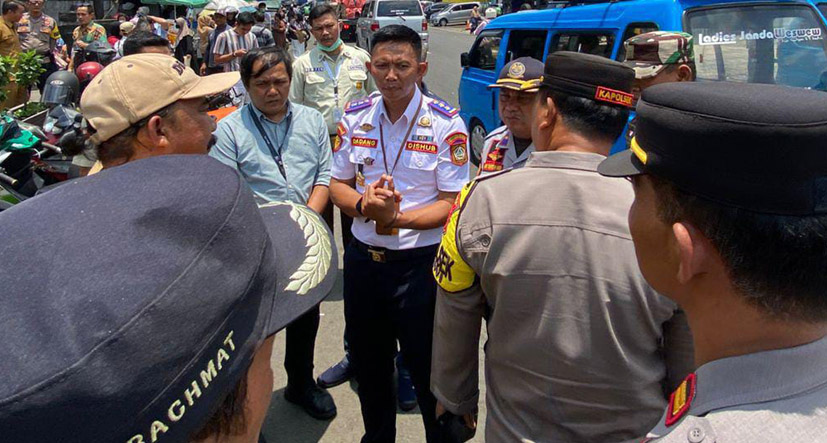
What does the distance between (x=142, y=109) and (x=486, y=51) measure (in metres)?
6.52

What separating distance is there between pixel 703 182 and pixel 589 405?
2.76 ft

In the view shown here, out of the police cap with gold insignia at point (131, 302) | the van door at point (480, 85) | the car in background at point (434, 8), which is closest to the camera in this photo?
the police cap with gold insignia at point (131, 302)

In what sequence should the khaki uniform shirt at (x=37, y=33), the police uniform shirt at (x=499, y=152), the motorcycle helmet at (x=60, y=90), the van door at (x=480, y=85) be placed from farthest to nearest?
the khaki uniform shirt at (x=37, y=33) → the van door at (x=480, y=85) → the motorcycle helmet at (x=60, y=90) → the police uniform shirt at (x=499, y=152)

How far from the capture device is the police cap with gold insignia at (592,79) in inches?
65.6

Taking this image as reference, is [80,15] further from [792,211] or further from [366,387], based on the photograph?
[792,211]

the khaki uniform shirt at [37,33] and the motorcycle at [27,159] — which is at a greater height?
the motorcycle at [27,159]

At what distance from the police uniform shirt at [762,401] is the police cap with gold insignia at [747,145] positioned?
221 mm

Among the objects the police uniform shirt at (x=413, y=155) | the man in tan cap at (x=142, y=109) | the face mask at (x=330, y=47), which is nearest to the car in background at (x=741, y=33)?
the face mask at (x=330, y=47)

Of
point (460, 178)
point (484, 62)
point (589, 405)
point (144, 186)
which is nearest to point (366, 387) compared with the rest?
point (460, 178)

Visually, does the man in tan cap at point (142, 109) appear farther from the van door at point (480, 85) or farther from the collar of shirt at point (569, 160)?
the van door at point (480, 85)

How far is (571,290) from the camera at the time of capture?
1508 millimetres

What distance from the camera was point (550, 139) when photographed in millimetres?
1739

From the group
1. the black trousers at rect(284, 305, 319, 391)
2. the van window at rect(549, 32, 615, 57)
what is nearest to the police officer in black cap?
the black trousers at rect(284, 305, 319, 391)

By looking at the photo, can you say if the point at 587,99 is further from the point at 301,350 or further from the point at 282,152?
the point at 301,350
